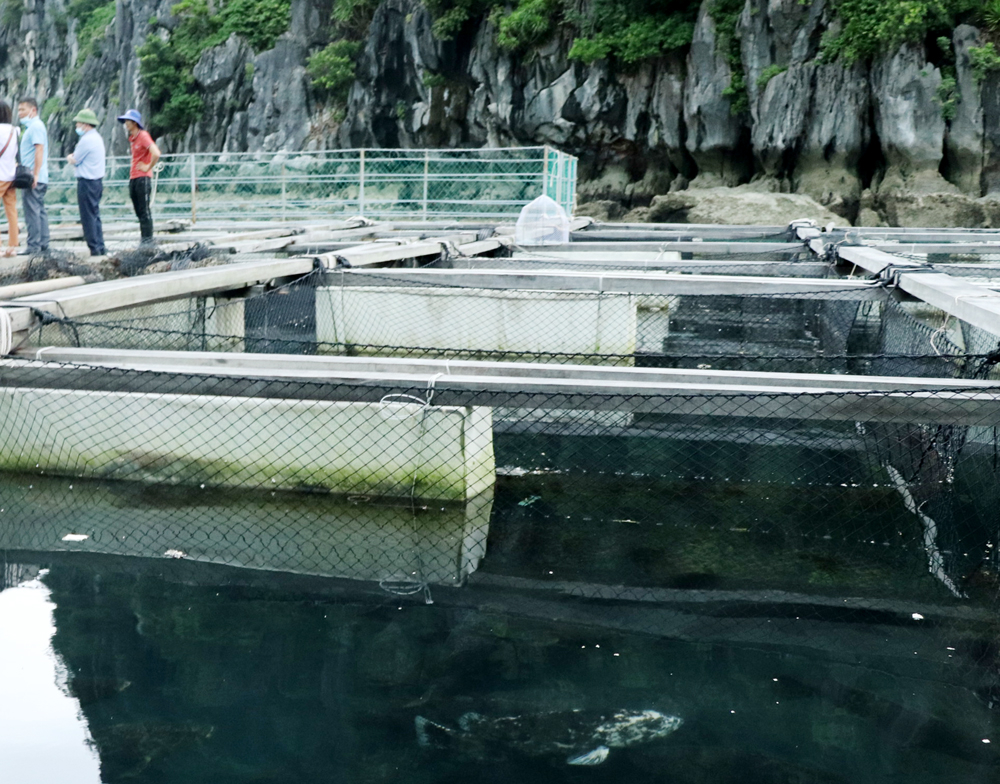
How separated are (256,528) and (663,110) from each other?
78.0ft

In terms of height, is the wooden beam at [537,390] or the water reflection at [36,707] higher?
the wooden beam at [537,390]

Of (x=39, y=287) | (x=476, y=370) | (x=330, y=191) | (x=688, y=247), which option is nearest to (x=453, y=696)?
(x=476, y=370)

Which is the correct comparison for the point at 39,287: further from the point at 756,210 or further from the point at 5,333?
the point at 756,210

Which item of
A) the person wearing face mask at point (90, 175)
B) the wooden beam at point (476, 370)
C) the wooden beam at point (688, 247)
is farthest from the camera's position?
the wooden beam at point (688, 247)

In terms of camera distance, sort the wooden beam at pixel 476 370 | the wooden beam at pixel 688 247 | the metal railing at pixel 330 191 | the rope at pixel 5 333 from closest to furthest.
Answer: the wooden beam at pixel 476 370, the rope at pixel 5 333, the wooden beam at pixel 688 247, the metal railing at pixel 330 191

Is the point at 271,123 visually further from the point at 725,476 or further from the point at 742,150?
the point at 725,476

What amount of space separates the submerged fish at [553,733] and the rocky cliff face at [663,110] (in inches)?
807

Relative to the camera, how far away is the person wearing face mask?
8.88 m

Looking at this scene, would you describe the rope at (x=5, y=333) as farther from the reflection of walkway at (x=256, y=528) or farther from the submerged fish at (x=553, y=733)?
the submerged fish at (x=553, y=733)

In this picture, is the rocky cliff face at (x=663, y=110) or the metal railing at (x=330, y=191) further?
the rocky cliff face at (x=663, y=110)

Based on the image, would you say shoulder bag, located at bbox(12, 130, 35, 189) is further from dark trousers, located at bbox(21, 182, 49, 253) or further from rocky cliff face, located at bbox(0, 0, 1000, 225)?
rocky cliff face, located at bbox(0, 0, 1000, 225)

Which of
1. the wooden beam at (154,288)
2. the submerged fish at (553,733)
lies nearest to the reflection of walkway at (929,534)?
the submerged fish at (553,733)

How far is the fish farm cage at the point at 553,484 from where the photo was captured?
3500 millimetres

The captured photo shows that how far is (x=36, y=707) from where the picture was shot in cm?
269
